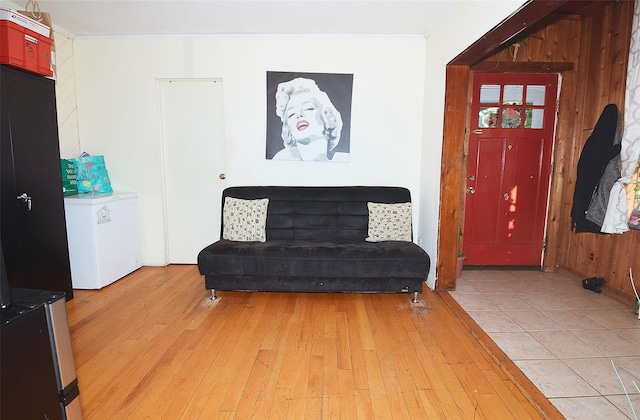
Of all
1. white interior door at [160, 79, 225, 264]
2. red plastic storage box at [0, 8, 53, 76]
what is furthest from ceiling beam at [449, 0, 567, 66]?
red plastic storage box at [0, 8, 53, 76]

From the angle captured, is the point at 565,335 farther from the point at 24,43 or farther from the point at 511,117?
the point at 24,43

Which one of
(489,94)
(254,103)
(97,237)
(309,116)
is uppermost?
(489,94)

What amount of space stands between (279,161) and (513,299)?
2.60 metres

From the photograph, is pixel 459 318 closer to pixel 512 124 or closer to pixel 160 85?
pixel 512 124

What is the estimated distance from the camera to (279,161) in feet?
12.0

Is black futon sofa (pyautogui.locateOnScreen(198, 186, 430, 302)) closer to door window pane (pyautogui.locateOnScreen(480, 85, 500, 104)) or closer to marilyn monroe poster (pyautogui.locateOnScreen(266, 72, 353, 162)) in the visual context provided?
marilyn monroe poster (pyautogui.locateOnScreen(266, 72, 353, 162))

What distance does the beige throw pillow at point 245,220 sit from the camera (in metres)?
3.21

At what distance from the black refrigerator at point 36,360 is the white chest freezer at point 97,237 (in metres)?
2.07

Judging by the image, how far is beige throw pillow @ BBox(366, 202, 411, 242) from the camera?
10.6ft

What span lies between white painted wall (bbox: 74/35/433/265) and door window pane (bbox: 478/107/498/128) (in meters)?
0.66

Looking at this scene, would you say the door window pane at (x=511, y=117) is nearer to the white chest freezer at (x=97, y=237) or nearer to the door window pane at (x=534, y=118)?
the door window pane at (x=534, y=118)

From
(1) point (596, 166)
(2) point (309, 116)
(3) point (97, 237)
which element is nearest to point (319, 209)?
(2) point (309, 116)

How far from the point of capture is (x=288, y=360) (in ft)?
6.74

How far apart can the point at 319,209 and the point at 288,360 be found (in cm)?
164
